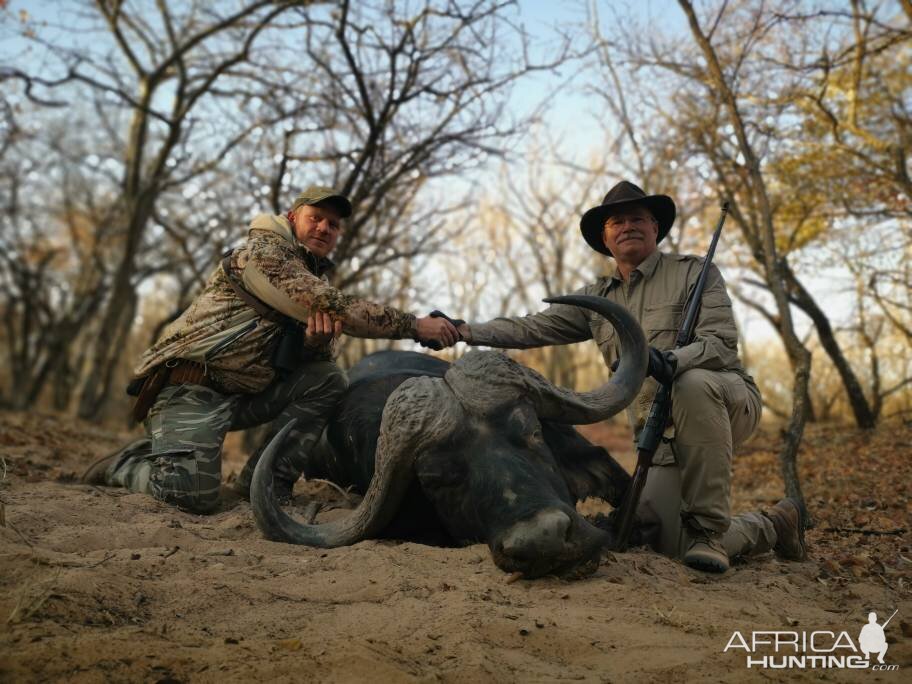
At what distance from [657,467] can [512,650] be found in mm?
2397

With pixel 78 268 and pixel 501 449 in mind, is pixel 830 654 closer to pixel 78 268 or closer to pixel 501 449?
pixel 501 449

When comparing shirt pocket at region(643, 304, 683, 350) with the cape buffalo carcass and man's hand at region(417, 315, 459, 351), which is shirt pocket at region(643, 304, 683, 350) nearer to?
the cape buffalo carcass

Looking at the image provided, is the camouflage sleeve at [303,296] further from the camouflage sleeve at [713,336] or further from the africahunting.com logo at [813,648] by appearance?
the africahunting.com logo at [813,648]

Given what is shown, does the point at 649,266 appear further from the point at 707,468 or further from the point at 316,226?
the point at 316,226

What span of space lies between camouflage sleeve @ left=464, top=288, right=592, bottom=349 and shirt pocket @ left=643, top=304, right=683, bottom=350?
48 centimetres

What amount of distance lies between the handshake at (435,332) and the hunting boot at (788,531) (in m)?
2.14

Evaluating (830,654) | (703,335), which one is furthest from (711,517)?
(830,654)

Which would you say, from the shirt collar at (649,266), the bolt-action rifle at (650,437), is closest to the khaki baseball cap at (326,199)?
the shirt collar at (649,266)

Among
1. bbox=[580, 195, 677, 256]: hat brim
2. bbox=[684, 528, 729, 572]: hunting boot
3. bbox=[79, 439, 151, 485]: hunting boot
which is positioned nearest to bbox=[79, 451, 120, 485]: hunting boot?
bbox=[79, 439, 151, 485]: hunting boot

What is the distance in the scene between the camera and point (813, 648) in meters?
2.67

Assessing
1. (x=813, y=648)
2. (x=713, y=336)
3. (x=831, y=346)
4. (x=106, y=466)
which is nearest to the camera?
(x=813, y=648)

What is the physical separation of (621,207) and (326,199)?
1.97 m

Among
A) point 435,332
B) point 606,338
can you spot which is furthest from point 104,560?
point 606,338

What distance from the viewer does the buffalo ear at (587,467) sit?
174 inches
